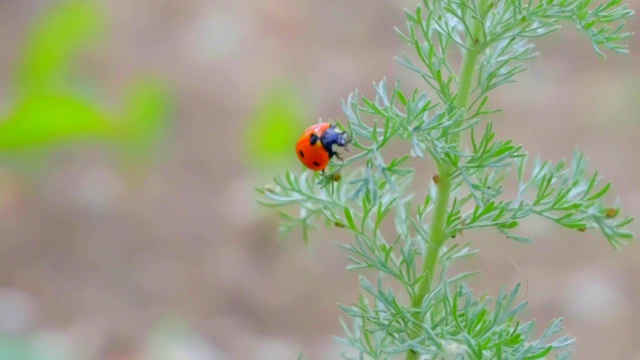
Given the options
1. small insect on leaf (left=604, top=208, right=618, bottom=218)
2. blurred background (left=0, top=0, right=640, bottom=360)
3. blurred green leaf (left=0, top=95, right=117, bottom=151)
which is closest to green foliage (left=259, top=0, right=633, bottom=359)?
small insect on leaf (left=604, top=208, right=618, bottom=218)

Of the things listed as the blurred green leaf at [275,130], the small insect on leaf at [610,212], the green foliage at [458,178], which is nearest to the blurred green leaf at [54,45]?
the blurred green leaf at [275,130]

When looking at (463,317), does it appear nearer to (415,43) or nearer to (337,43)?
(415,43)

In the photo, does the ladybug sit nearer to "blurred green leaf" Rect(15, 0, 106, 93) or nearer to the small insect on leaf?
the small insect on leaf

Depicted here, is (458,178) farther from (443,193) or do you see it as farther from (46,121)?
(46,121)

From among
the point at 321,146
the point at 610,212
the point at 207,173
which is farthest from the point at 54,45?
the point at 610,212

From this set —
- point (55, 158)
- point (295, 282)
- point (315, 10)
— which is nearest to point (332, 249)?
point (295, 282)

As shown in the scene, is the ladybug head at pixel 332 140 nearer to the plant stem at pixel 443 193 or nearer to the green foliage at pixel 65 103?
the plant stem at pixel 443 193
